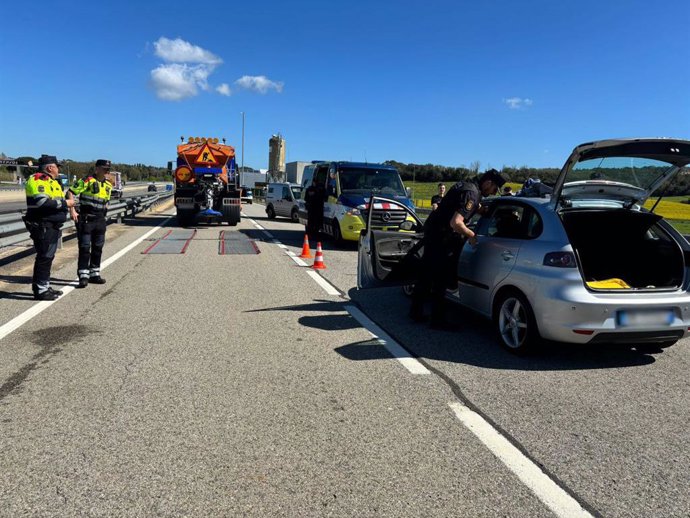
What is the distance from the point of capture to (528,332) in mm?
5027

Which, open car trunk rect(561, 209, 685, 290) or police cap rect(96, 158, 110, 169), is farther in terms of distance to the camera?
police cap rect(96, 158, 110, 169)

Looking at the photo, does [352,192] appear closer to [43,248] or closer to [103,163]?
[103,163]

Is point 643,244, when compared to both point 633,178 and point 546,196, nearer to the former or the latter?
point 633,178

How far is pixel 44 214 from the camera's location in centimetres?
706

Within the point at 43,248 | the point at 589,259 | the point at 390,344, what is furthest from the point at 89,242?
the point at 589,259

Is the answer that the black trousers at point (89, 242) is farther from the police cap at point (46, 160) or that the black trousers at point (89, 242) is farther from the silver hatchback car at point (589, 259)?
the silver hatchback car at point (589, 259)

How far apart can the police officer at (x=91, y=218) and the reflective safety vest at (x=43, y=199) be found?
3.40 ft

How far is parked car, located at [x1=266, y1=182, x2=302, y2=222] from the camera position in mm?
25531

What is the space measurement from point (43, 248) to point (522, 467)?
6.48 meters

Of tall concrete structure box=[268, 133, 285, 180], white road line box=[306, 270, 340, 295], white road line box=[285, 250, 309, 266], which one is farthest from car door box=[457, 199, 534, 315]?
tall concrete structure box=[268, 133, 285, 180]

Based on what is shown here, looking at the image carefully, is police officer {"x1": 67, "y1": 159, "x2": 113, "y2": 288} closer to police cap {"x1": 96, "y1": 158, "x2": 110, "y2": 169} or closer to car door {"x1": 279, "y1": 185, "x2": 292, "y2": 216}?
police cap {"x1": 96, "y1": 158, "x2": 110, "y2": 169}

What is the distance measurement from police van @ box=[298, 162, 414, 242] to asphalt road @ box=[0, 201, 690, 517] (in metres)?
7.28

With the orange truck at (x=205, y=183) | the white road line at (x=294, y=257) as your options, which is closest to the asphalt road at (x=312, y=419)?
the white road line at (x=294, y=257)

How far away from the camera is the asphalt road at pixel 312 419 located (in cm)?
281
